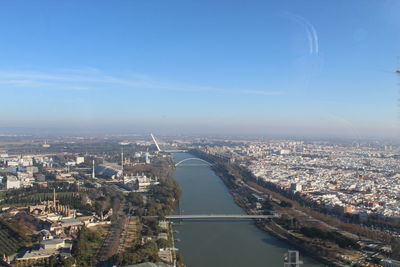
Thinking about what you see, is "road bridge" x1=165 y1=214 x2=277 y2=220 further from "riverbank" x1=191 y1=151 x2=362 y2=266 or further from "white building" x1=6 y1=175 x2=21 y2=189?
"white building" x1=6 y1=175 x2=21 y2=189

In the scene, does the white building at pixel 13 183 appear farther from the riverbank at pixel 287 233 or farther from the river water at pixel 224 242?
the riverbank at pixel 287 233

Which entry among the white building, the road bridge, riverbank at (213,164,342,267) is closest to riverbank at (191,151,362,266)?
riverbank at (213,164,342,267)

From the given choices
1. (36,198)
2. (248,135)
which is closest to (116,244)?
(36,198)

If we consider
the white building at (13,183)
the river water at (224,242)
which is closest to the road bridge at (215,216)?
the river water at (224,242)

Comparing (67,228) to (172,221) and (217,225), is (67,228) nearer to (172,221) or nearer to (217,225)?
(172,221)

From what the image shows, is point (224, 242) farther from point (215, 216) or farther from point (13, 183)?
point (13, 183)

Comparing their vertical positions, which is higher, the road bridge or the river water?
the road bridge

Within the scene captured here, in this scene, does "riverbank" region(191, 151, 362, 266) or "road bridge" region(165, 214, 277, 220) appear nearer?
"riverbank" region(191, 151, 362, 266)

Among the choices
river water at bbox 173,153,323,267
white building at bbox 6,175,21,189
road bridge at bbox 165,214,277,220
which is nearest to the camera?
river water at bbox 173,153,323,267
